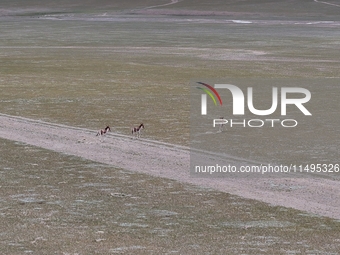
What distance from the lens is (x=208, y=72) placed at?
4778 cm

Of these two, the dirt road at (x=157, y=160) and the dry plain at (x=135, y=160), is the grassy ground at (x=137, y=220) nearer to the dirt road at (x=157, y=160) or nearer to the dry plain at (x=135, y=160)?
the dry plain at (x=135, y=160)

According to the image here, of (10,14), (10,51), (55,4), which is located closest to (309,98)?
(10,51)

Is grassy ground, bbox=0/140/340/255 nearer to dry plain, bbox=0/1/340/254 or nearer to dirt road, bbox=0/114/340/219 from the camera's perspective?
dry plain, bbox=0/1/340/254

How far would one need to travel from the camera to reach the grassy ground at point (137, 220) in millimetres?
14945

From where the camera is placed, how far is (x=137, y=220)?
1662cm

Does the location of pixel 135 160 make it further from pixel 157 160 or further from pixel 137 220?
pixel 137 220

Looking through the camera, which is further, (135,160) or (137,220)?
(135,160)

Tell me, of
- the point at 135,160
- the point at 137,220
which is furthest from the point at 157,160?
the point at 137,220

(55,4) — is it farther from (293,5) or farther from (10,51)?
(10,51)

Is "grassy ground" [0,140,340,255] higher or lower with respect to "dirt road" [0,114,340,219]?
higher

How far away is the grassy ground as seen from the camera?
14.9 metres

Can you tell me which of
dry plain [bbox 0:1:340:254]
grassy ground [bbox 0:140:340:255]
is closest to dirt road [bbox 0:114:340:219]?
dry plain [bbox 0:1:340:254]

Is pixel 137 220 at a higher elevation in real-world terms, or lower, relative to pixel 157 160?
higher

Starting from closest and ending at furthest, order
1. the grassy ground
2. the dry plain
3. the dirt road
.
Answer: the grassy ground → the dry plain → the dirt road
